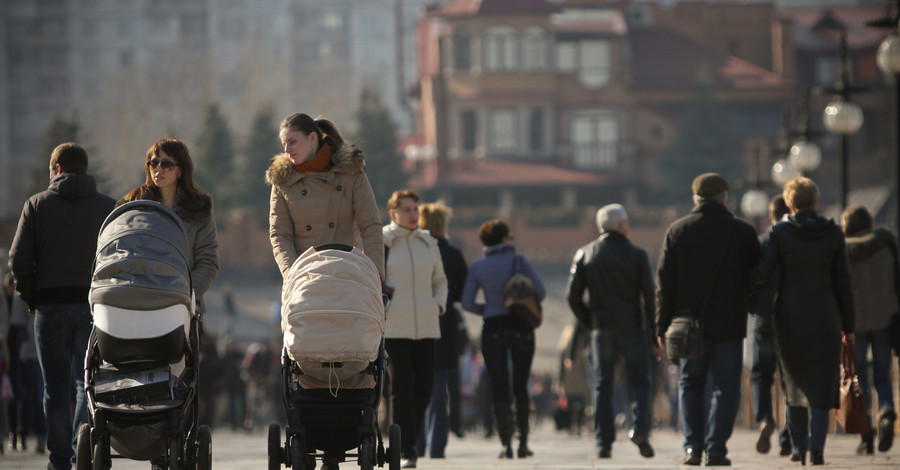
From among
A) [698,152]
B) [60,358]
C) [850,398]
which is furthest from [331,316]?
[698,152]

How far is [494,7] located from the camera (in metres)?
73.8

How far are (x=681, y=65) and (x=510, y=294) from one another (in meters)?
67.2

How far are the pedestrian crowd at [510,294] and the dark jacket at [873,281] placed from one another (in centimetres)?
1

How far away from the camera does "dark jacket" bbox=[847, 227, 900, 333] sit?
460 inches

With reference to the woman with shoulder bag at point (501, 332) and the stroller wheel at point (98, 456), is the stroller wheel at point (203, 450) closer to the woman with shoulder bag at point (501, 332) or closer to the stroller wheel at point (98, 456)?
the stroller wheel at point (98, 456)

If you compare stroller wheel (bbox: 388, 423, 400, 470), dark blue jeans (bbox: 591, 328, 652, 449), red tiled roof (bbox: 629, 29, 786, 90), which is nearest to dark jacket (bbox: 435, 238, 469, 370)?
dark blue jeans (bbox: 591, 328, 652, 449)

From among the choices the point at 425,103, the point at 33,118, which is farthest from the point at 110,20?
the point at 425,103

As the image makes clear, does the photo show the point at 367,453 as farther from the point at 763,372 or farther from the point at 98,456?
the point at 763,372

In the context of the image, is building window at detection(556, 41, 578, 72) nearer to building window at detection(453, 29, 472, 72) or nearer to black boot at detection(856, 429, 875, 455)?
building window at detection(453, 29, 472, 72)

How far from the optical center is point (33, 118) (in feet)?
410

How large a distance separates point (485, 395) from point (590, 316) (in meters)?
9.25

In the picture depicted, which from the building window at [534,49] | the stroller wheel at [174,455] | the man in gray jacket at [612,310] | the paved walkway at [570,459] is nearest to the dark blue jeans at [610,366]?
the man in gray jacket at [612,310]

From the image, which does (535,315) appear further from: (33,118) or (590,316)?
(33,118)

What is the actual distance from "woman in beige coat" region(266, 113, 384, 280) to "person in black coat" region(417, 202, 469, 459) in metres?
3.27
